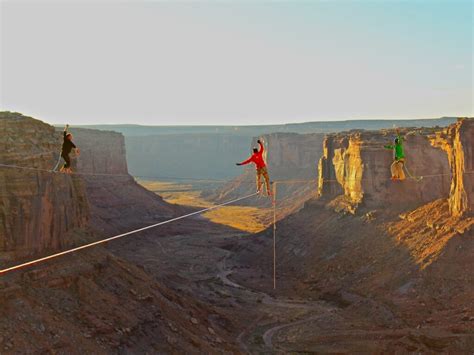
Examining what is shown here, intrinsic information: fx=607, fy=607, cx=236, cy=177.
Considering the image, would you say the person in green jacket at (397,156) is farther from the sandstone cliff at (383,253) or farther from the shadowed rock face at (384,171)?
the shadowed rock face at (384,171)

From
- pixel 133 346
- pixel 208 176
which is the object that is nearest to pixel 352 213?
pixel 133 346

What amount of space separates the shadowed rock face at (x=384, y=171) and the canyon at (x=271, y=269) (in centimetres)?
13

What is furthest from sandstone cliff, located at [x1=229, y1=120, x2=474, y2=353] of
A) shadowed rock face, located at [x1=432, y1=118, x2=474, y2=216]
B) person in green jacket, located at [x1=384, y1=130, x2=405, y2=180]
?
person in green jacket, located at [x1=384, y1=130, x2=405, y2=180]

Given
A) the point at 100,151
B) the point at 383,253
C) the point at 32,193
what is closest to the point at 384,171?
the point at 383,253

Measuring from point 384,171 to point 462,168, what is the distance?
1547cm

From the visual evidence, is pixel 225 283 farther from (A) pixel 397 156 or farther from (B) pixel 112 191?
(B) pixel 112 191

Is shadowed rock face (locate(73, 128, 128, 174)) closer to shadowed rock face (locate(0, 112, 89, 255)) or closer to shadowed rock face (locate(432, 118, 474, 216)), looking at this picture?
shadowed rock face (locate(0, 112, 89, 255))

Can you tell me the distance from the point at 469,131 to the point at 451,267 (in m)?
10.6

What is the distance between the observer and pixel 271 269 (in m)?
57.1

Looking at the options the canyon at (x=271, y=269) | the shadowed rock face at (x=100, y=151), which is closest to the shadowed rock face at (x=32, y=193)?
the canyon at (x=271, y=269)

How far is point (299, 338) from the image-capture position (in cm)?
3641

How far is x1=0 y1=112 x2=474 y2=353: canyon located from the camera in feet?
91.9

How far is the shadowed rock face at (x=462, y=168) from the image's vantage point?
43625mm

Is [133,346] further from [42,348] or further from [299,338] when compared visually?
[299,338]
